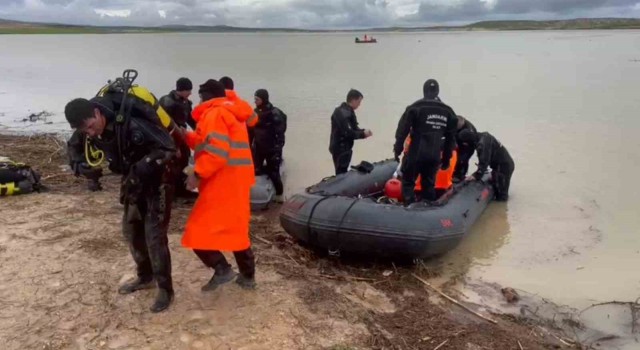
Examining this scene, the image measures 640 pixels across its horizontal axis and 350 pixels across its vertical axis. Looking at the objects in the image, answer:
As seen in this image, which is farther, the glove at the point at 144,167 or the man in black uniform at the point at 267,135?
the man in black uniform at the point at 267,135

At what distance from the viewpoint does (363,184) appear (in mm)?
6543

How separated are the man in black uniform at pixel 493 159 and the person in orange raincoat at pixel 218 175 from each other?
3948 mm

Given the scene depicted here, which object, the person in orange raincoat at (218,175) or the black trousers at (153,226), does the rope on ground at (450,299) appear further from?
the black trousers at (153,226)

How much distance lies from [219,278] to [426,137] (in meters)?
2.84

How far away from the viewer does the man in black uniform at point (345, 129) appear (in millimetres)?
6598

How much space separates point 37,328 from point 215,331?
1.03 m

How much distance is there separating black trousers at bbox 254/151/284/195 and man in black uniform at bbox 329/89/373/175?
2.21 feet

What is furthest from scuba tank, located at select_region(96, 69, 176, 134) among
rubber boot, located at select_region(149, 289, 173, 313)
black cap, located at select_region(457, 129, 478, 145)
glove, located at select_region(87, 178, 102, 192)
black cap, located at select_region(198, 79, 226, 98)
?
black cap, located at select_region(457, 129, 478, 145)

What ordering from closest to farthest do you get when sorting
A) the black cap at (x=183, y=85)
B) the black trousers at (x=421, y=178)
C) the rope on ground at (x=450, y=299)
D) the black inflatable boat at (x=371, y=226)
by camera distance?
the rope on ground at (x=450, y=299) → the black inflatable boat at (x=371, y=226) → the black trousers at (x=421, y=178) → the black cap at (x=183, y=85)

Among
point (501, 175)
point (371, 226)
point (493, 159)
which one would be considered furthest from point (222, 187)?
point (501, 175)

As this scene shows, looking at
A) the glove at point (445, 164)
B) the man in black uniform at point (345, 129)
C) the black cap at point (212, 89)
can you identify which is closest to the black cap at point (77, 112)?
the black cap at point (212, 89)

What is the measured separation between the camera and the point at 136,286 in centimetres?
385

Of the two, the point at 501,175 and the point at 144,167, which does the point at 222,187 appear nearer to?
the point at 144,167

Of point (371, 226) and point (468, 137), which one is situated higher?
point (468, 137)
